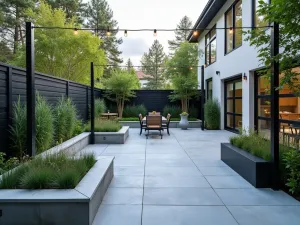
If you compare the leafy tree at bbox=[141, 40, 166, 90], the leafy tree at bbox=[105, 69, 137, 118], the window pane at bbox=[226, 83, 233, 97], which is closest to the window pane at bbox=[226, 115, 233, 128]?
the window pane at bbox=[226, 83, 233, 97]

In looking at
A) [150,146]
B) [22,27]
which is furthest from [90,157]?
[22,27]

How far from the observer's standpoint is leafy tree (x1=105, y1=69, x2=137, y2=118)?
45.8 ft

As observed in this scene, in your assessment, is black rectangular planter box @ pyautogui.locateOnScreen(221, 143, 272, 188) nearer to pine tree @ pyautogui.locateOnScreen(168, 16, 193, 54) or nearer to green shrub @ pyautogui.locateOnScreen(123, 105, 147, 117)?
green shrub @ pyautogui.locateOnScreen(123, 105, 147, 117)

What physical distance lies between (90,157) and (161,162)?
1962mm

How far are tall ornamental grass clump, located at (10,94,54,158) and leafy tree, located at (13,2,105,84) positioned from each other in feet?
31.7

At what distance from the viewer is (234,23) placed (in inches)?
388

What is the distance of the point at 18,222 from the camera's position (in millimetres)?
2486

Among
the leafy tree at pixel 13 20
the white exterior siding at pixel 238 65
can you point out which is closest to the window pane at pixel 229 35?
the white exterior siding at pixel 238 65

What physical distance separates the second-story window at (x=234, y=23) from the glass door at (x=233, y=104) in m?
1.38

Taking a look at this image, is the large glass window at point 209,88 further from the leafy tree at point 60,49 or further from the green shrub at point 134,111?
the leafy tree at point 60,49

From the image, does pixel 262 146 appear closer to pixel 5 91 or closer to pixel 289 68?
pixel 289 68

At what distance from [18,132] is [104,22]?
25.9m

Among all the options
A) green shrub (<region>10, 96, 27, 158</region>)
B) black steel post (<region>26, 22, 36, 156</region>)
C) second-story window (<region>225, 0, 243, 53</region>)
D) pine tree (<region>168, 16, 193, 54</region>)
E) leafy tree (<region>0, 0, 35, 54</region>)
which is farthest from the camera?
pine tree (<region>168, 16, 193, 54</region>)

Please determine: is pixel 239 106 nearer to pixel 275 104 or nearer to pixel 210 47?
pixel 210 47
